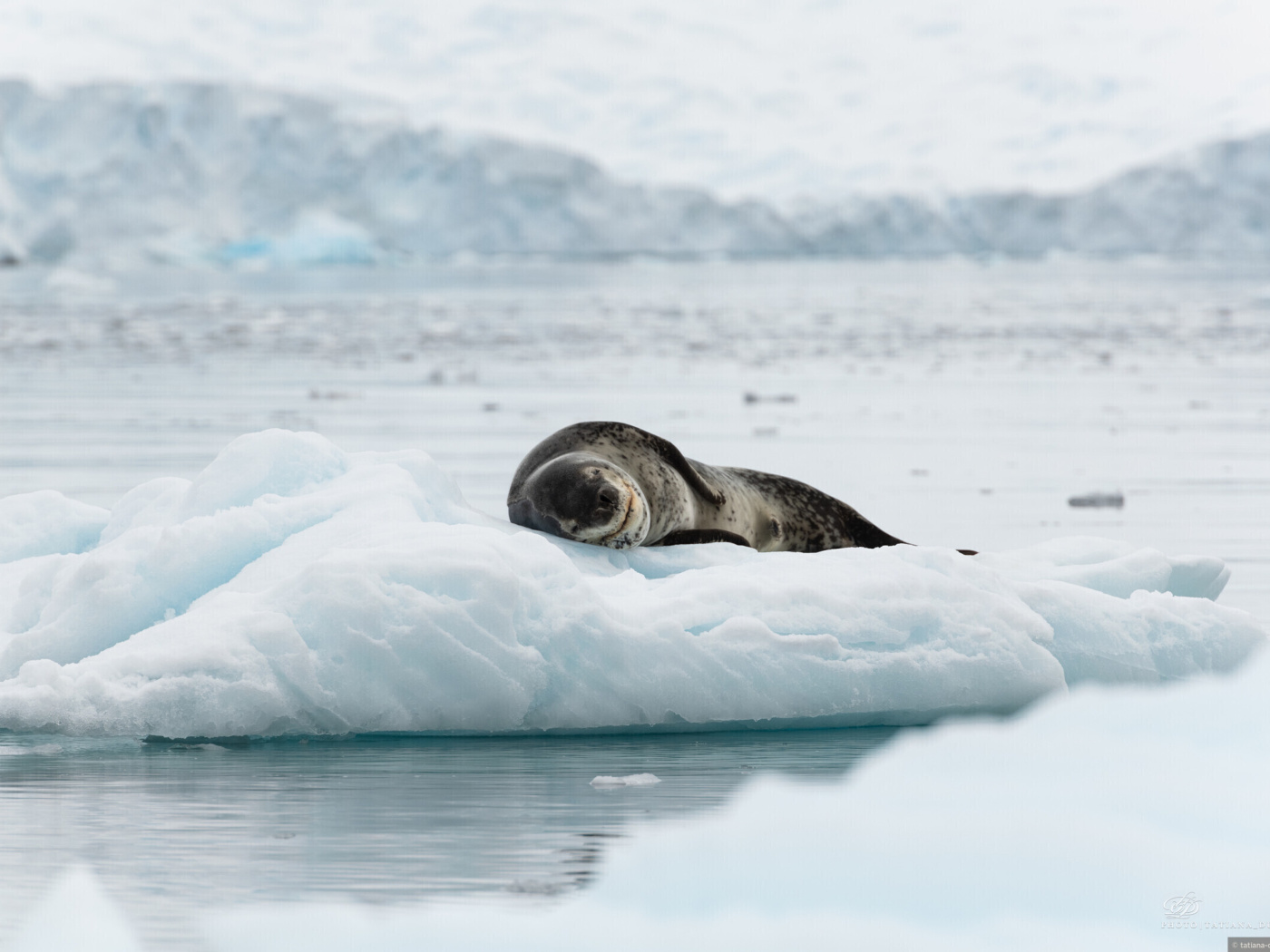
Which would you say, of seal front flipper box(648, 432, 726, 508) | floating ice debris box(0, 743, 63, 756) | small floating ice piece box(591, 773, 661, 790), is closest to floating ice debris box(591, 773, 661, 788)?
small floating ice piece box(591, 773, 661, 790)

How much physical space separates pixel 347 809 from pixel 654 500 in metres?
1.79

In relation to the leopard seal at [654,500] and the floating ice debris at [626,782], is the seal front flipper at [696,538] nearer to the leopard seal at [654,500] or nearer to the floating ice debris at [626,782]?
the leopard seal at [654,500]

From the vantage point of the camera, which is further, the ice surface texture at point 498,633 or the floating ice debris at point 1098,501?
the floating ice debris at point 1098,501

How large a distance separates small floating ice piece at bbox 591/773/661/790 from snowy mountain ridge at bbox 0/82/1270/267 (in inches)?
1325

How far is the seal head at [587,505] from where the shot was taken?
4.29m

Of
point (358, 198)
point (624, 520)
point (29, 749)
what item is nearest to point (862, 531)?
point (624, 520)

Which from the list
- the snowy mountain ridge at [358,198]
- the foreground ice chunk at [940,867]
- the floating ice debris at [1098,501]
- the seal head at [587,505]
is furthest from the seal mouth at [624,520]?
the snowy mountain ridge at [358,198]

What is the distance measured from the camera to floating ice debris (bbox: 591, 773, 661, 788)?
3.19m

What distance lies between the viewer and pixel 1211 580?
15.6 ft

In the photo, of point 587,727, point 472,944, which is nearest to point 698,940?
point 472,944

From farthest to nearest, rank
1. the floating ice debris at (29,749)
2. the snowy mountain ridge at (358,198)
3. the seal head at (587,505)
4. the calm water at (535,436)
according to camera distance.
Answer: the snowy mountain ridge at (358,198) < the seal head at (587,505) < the floating ice debris at (29,749) < the calm water at (535,436)

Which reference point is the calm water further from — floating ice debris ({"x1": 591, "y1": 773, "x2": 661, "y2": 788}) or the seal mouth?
the seal mouth

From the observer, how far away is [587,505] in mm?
4301

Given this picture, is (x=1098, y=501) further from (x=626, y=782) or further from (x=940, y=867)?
(x=940, y=867)
